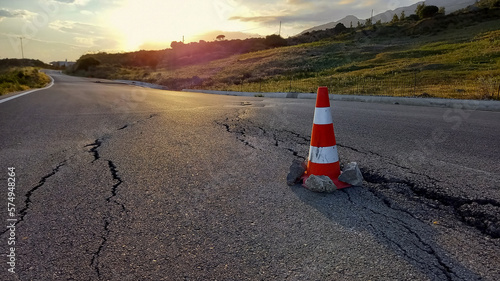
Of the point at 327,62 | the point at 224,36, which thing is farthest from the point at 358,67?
the point at 224,36

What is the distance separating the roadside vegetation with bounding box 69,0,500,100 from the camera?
18.8 meters

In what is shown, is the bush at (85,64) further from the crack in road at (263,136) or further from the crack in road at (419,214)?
the crack in road at (419,214)

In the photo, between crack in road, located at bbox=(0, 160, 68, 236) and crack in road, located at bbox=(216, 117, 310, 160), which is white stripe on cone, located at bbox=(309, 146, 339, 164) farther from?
crack in road, located at bbox=(0, 160, 68, 236)

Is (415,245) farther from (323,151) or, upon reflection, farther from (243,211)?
(323,151)

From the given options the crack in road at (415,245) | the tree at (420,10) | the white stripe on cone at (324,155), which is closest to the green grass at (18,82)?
the white stripe on cone at (324,155)

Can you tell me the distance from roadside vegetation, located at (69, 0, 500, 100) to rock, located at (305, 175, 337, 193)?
11.0 m

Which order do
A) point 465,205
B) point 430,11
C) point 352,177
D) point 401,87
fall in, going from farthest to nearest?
1. point 430,11
2. point 401,87
3. point 352,177
4. point 465,205

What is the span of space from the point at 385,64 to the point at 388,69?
13.7 ft

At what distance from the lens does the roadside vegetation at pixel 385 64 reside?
1878 cm

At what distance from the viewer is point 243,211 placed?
260cm

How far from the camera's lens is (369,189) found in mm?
3080

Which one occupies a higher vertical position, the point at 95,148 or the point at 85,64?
the point at 85,64

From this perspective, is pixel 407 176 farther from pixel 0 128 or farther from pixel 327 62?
pixel 327 62

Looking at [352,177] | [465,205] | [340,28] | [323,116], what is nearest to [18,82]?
[323,116]
